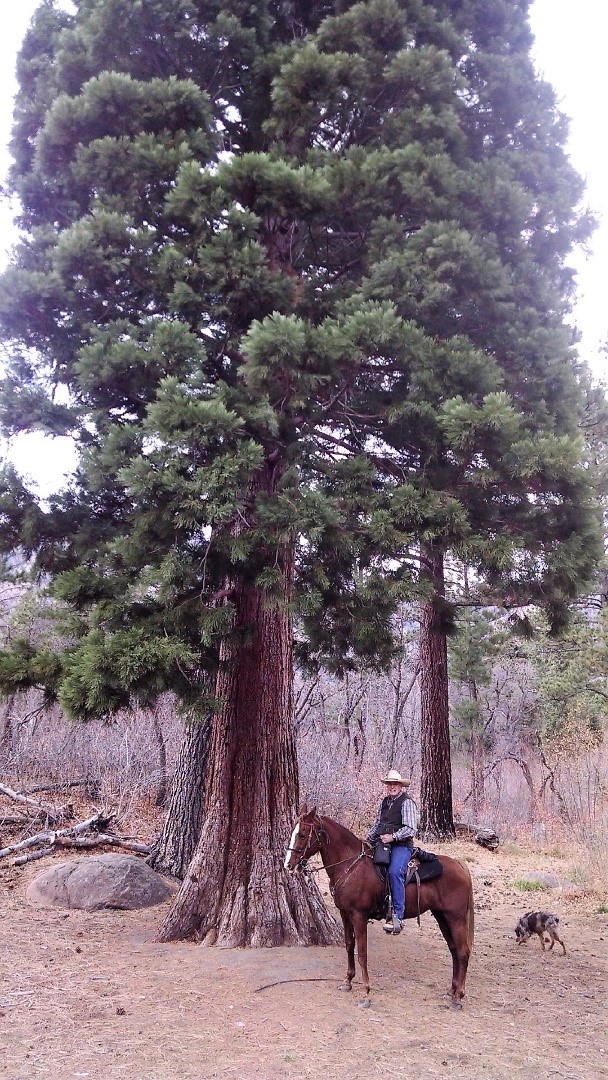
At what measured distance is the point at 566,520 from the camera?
21.5 feet

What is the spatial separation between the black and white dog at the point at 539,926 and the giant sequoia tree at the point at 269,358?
2156 millimetres

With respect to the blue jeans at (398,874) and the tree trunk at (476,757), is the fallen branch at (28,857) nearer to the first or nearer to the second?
the blue jeans at (398,874)

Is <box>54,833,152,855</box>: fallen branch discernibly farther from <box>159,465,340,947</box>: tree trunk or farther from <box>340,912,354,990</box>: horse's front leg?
<box>340,912,354,990</box>: horse's front leg

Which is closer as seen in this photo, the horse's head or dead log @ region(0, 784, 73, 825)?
the horse's head

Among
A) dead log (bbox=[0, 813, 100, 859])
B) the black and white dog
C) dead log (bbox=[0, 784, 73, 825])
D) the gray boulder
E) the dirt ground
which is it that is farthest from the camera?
dead log (bbox=[0, 784, 73, 825])

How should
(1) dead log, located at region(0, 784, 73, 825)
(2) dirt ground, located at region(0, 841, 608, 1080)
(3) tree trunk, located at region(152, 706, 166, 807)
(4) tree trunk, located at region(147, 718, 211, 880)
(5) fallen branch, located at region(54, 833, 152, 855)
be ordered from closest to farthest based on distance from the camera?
(2) dirt ground, located at region(0, 841, 608, 1080) → (4) tree trunk, located at region(147, 718, 211, 880) → (5) fallen branch, located at region(54, 833, 152, 855) → (1) dead log, located at region(0, 784, 73, 825) → (3) tree trunk, located at region(152, 706, 166, 807)

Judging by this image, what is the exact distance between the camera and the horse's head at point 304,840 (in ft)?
17.7

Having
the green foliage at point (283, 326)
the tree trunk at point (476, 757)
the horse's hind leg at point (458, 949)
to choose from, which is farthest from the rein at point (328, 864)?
the tree trunk at point (476, 757)

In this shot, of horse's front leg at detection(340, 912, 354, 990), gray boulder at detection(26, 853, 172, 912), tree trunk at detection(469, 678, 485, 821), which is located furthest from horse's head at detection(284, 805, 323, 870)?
tree trunk at detection(469, 678, 485, 821)

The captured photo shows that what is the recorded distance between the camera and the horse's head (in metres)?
5.39

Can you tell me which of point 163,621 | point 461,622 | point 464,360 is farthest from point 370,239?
point 461,622

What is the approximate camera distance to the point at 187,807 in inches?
367

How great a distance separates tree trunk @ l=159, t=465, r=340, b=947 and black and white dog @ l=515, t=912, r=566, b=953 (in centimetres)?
195

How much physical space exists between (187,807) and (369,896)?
4445mm
